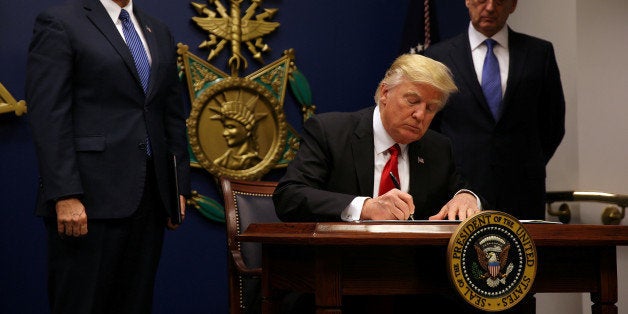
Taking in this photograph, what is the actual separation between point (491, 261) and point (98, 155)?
154 cm

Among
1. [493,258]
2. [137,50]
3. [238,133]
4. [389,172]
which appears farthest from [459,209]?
[238,133]

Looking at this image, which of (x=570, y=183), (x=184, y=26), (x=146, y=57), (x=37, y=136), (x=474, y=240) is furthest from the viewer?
(x=184, y=26)

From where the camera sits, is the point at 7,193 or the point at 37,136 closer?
the point at 37,136

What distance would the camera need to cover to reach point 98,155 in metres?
2.93

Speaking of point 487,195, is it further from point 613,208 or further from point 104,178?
point 104,178

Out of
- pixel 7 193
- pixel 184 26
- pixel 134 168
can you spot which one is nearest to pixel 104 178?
pixel 134 168

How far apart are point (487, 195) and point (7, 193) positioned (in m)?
2.54

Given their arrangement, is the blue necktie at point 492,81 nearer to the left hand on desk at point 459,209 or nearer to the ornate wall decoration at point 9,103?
the left hand on desk at point 459,209

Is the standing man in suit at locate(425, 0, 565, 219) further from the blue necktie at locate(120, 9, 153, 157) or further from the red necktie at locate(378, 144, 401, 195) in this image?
the blue necktie at locate(120, 9, 153, 157)

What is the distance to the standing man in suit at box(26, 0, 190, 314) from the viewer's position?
9.33 feet

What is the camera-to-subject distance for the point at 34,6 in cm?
455

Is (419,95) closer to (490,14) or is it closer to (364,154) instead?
(364,154)

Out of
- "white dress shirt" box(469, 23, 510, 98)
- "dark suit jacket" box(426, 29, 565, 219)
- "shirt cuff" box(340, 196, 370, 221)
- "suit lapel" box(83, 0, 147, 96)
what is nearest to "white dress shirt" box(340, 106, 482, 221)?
"shirt cuff" box(340, 196, 370, 221)

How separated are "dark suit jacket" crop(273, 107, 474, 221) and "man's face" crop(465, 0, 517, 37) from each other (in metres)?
0.95
